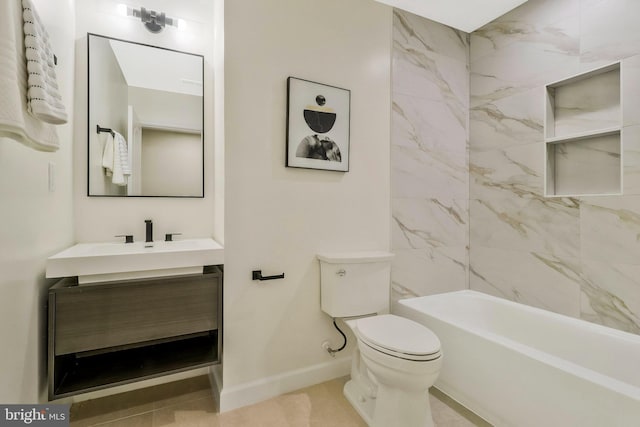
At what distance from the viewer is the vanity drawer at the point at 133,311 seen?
4.33 ft

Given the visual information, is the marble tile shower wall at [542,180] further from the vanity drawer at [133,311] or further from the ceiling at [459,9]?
the vanity drawer at [133,311]

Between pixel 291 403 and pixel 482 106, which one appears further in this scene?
pixel 482 106

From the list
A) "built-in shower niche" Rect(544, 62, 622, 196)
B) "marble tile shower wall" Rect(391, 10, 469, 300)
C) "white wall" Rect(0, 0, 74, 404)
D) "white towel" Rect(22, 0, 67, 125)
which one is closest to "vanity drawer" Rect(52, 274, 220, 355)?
"white wall" Rect(0, 0, 74, 404)

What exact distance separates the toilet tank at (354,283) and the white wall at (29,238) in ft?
4.49

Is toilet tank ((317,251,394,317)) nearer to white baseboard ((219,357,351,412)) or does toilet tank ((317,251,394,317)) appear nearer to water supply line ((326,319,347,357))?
water supply line ((326,319,347,357))

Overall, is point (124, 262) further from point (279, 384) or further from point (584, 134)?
point (584, 134)

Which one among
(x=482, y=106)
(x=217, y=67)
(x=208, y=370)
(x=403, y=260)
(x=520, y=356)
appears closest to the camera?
(x=520, y=356)

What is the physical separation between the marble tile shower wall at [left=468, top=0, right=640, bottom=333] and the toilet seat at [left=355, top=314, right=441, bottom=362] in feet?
3.55

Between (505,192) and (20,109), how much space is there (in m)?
2.62

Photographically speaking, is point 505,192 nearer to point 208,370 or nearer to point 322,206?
point 322,206

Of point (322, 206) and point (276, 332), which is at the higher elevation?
point (322, 206)

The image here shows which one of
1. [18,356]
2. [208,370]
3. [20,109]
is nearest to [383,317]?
[208,370]

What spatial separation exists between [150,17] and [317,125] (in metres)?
1.23

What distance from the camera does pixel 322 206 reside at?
77.2 inches
